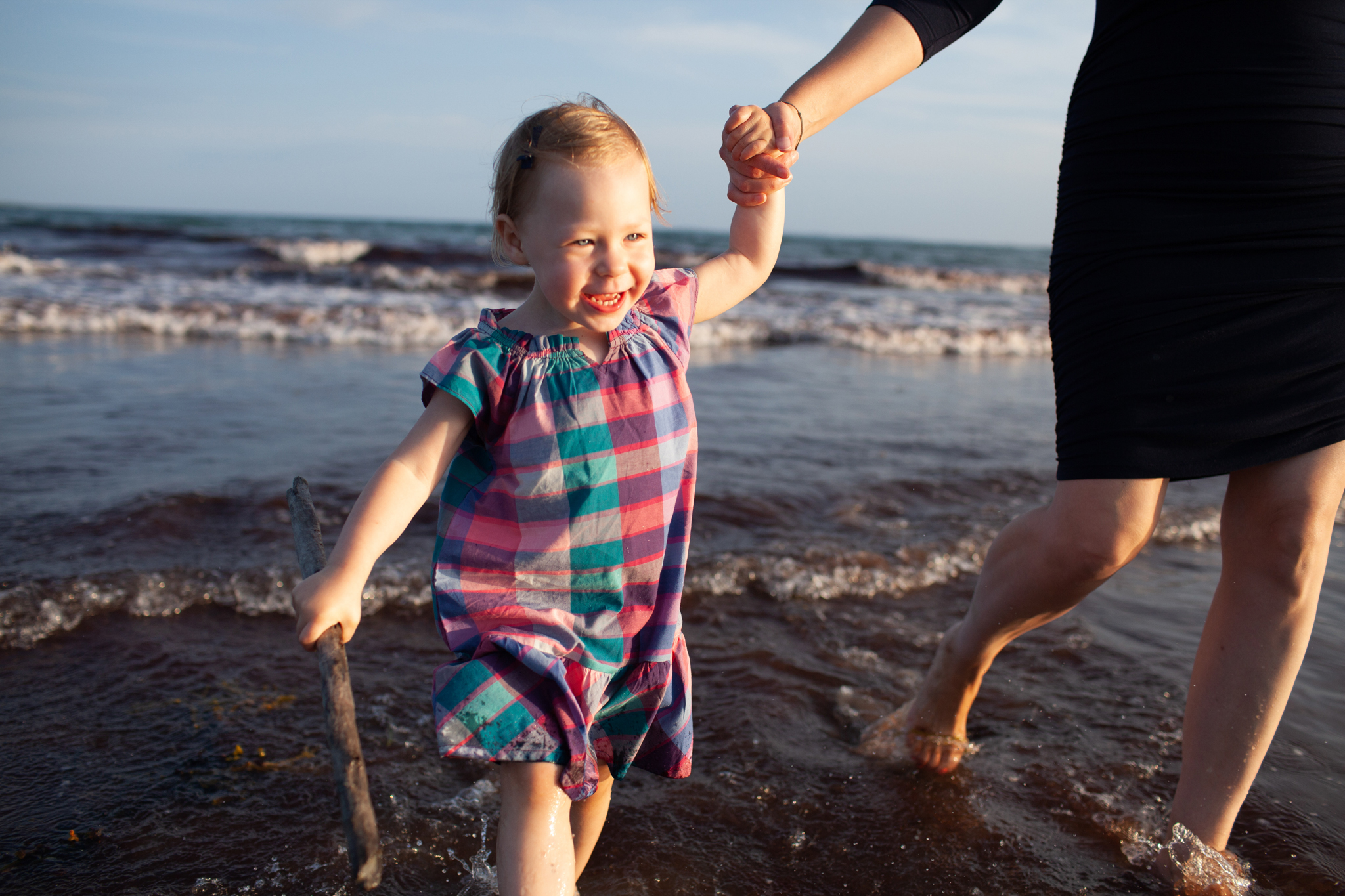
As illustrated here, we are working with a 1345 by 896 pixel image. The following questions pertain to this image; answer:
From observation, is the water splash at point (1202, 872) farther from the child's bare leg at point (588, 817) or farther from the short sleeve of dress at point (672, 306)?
the short sleeve of dress at point (672, 306)

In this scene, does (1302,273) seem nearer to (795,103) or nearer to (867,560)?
(795,103)

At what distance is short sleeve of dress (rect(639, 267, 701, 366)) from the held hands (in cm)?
23

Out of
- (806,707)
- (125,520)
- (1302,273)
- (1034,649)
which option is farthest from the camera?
(125,520)

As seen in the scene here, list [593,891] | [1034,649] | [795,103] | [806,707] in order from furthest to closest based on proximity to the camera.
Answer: [1034,649] < [806,707] < [593,891] < [795,103]

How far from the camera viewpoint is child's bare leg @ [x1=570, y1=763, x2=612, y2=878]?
177 centimetres

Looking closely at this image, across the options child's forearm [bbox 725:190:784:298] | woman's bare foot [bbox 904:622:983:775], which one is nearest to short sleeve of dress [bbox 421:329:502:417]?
child's forearm [bbox 725:190:784:298]

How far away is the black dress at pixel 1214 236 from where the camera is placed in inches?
62.4

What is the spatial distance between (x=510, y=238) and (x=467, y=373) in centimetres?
29

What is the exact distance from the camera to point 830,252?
112ft

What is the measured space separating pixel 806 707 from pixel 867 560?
1.08m

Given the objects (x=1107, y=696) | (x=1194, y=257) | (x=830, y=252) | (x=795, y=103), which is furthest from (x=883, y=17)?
(x=830, y=252)

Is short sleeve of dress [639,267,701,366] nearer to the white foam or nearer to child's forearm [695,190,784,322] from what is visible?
child's forearm [695,190,784,322]

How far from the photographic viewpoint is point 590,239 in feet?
4.84

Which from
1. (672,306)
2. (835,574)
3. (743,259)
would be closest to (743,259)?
(743,259)
